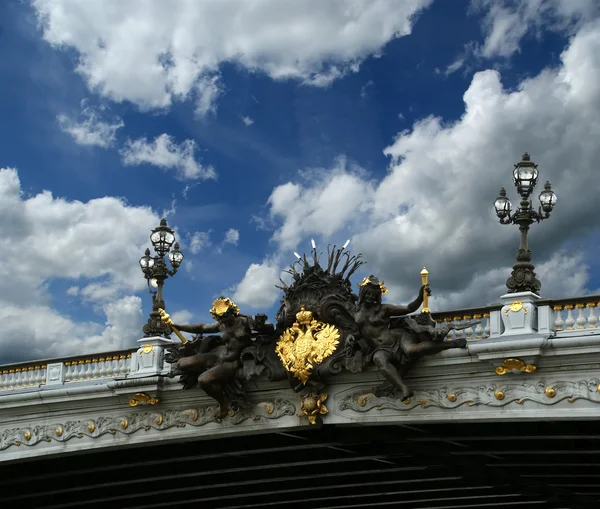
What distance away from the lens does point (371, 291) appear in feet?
91.3

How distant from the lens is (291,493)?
127 ft

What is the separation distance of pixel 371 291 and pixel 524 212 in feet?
14.1

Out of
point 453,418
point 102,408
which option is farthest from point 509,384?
point 102,408

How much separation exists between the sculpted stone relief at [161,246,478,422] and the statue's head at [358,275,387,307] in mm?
25

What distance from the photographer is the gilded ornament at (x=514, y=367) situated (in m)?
26.2

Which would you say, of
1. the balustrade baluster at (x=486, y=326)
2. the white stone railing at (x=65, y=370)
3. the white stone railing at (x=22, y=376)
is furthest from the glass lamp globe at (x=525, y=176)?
the white stone railing at (x=22, y=376)

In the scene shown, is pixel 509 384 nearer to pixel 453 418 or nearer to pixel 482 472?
pixel 453 418

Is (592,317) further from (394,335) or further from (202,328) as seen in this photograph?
(202,328)

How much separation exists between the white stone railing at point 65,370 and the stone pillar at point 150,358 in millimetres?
418

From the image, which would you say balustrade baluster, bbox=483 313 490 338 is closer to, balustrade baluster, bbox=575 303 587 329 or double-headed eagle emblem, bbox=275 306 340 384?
balustrade baluster, bbox=575 303 587 329

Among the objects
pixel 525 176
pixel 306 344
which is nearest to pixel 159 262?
pixel 306 344

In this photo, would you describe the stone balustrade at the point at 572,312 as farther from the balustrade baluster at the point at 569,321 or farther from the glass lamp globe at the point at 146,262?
the glass lamp globe at the point at 146,262

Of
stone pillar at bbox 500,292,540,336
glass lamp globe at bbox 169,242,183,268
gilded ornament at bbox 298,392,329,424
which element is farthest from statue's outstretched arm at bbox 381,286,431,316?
glass lamp globe at bbox 169,242,183,268

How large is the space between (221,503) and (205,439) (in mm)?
9557
